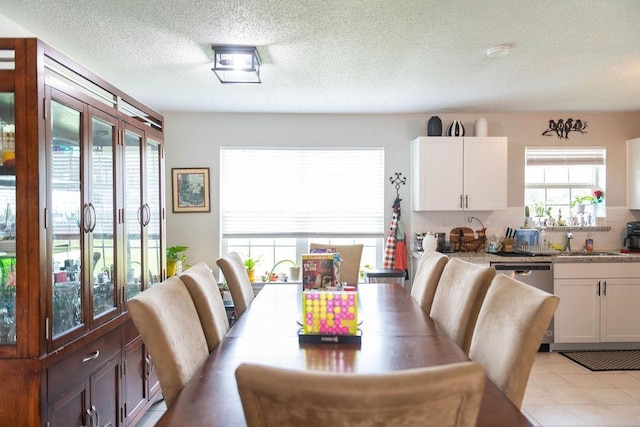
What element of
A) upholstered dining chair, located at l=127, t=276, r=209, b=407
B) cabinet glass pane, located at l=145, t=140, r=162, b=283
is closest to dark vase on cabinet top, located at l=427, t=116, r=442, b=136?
cabinet glass pane, located at l=145, t=140, r=162, b=283

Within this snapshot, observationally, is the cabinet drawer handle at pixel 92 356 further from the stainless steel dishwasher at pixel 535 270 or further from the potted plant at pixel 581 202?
the potted plant at pixel 581 202

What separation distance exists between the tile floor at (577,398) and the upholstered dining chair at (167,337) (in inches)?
59.4

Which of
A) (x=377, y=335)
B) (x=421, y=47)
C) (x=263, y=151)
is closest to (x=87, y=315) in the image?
(x=377, y=335)

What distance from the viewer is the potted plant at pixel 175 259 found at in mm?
4094

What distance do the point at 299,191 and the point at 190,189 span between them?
4.01 feet

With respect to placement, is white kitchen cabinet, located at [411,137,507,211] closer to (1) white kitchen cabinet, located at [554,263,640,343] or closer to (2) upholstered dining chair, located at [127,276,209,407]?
(1) white kitchen cabinet, located at [554,263,640,343]

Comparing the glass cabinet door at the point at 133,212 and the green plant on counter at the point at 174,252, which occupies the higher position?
the glass cabinet door at the point at 133,212

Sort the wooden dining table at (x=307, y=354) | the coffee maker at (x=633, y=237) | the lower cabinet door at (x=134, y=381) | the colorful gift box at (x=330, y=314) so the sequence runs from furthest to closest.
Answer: the coffee maker at (x=633, y=237), the lower cabinet door at (x=134, y=381), the colorful gift box at (x=330, y=314), the wooden dining table at (x=307, y=354)

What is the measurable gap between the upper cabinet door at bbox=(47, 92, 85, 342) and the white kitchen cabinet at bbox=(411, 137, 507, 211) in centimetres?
322

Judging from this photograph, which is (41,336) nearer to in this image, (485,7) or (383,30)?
(383,30)

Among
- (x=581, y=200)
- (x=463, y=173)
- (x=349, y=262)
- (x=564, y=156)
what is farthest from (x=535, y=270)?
(x=349, y=262)

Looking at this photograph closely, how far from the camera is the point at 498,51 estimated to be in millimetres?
2705

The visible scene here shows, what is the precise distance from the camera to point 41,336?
5.49 feet

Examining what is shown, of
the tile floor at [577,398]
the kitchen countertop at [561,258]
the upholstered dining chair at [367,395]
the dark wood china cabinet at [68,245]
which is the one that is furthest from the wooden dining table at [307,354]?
the kitchen countertop at [561,258]
